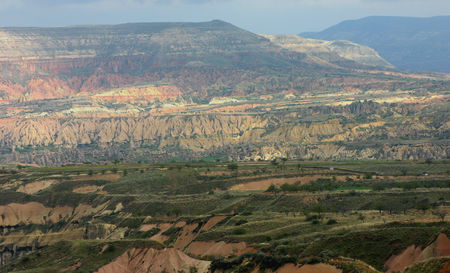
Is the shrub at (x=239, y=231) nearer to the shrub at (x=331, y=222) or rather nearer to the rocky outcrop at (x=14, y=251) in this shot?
the shrub at (x=331, y=222)

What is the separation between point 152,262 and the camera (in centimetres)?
7131

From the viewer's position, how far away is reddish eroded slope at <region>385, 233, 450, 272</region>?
51812 millimetres

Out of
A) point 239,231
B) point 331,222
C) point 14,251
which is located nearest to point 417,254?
point 331,222

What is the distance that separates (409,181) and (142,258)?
179 ft

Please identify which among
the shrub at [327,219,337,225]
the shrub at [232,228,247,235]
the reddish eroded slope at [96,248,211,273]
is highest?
the shrub at [327,219,337,225]

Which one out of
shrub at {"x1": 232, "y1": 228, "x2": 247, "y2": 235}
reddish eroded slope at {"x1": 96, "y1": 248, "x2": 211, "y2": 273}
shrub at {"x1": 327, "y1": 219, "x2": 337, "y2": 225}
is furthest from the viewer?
shrub at {"x1": 232, "y1": 228, "x2": 247, "y2": 235}

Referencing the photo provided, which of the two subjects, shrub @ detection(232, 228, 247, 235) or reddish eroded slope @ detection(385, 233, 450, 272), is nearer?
reddish eroded slope @ detection(385, 233, 450, 272)

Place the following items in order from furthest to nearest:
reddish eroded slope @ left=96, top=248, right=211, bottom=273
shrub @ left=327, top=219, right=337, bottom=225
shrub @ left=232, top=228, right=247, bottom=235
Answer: shrub @ left=232, top=228, right=247, bottom=235 < shrub @ left=327, top=219, right=337, bottom=225 < reddish eroded slope @ left=96, top=248, right=211, bottom=273

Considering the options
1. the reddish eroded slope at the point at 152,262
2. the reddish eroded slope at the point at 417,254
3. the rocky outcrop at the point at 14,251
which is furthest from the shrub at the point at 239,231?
the rocky outcrop at the point at 14,251

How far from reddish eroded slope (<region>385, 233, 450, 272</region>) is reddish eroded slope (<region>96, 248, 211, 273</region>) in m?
19.3

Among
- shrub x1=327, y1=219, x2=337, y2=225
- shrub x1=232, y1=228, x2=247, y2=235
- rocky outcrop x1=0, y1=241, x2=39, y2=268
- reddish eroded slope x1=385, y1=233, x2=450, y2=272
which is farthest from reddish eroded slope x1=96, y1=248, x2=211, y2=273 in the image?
rocky outcrop x1=0, y1=241, x2=39, y2=268

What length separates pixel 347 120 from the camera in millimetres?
198875

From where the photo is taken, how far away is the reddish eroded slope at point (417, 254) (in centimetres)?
5181

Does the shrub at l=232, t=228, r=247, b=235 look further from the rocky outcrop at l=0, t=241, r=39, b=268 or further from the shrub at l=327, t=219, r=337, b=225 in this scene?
the rocky outcrop at l=0, t=241, r=39, b=268
